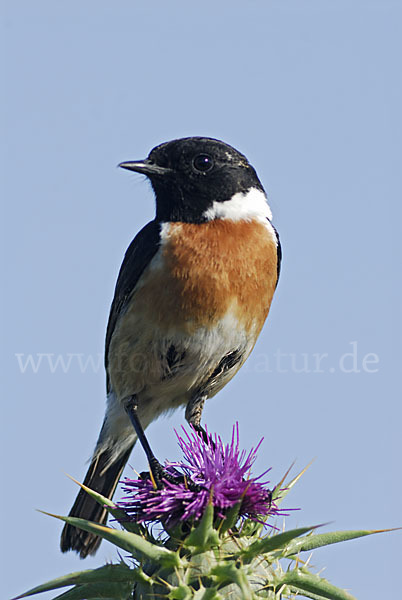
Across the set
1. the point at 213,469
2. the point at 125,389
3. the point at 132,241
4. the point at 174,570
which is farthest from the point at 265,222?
the point at 174,570

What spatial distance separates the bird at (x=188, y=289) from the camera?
5902 mm

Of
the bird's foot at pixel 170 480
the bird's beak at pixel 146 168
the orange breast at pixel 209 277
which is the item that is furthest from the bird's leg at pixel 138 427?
the bird's beak at pixel 146 168

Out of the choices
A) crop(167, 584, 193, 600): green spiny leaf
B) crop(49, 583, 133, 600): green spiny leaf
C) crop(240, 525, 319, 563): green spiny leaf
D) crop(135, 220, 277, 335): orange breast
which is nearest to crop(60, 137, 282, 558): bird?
crop(135, 220, 277, 335): orange breast

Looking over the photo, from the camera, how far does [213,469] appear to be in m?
4.22

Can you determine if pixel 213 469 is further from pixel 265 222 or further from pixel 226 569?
pixel 265 222

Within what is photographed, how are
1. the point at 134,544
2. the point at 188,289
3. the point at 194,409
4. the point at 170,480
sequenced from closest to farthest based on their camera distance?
the point at 134,544 → the point at 170,480 → the point at 188,289 → the point at 194,409

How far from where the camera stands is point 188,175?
6379mm

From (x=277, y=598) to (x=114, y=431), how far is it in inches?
132

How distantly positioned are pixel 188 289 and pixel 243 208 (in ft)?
3.26

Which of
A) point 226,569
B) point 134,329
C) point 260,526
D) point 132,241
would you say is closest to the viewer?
point 226,569

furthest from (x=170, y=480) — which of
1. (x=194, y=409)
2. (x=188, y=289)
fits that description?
(x=194, y=409)

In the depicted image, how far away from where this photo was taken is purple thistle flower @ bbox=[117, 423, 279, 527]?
4078 mm

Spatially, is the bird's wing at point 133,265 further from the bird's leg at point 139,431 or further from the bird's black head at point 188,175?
the bird's leg at point 139,431

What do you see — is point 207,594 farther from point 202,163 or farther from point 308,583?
point 202,163
